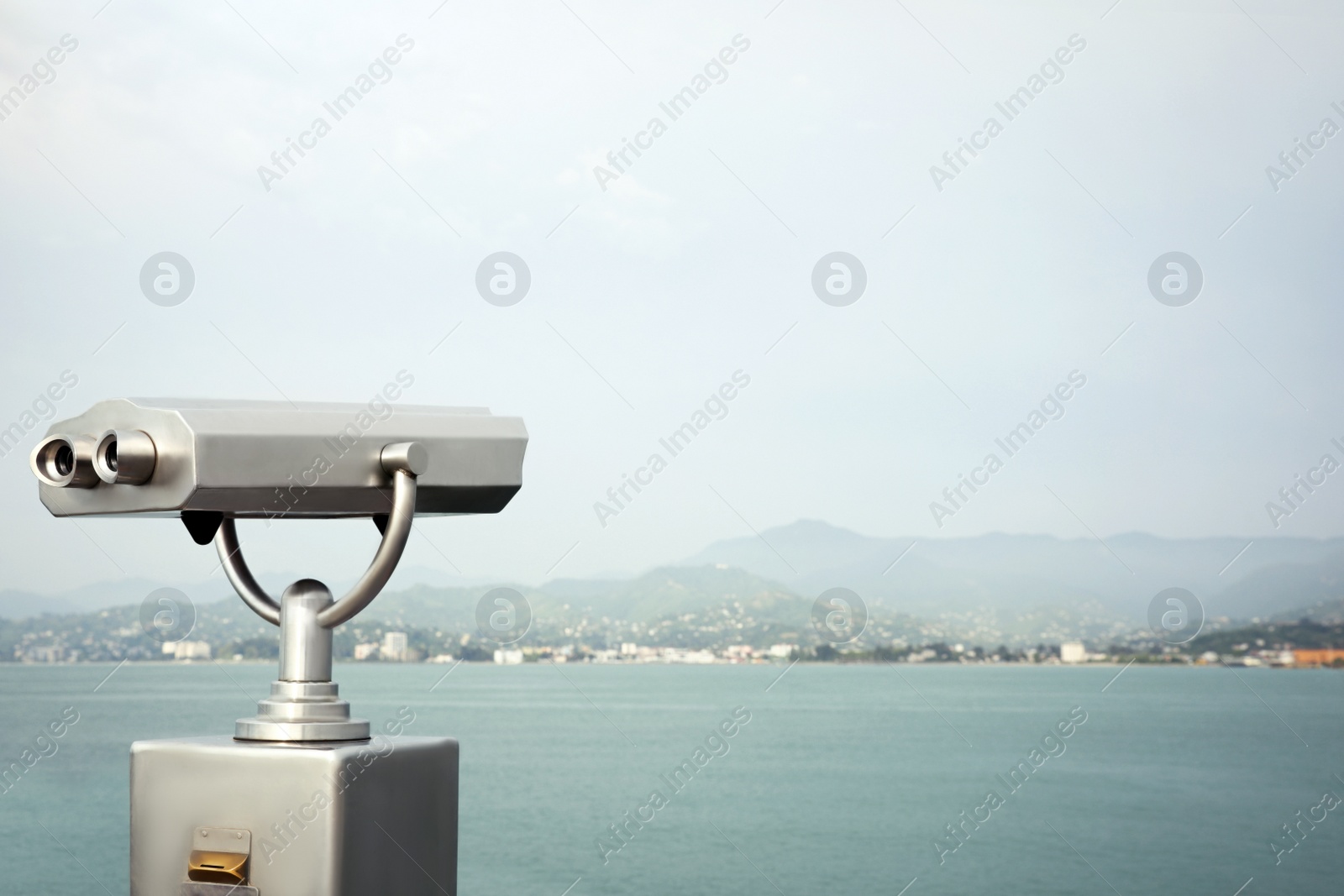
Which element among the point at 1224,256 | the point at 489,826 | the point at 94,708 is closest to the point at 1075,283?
the point at 1224,256

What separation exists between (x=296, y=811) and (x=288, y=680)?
0.36ft

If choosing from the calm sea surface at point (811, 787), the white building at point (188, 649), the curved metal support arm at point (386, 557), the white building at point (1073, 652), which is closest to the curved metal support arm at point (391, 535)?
the curved metal support arm at point (386, 557)

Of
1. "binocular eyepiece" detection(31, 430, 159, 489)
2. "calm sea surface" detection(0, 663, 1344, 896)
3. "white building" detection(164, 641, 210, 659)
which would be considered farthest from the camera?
"white building" detection(164, 641, 210, 659)

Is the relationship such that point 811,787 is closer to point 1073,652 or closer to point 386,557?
point 386,557

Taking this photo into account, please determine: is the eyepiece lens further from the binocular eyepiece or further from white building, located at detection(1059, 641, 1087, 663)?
white building, located at detection(1059, 641, 1087, 663)

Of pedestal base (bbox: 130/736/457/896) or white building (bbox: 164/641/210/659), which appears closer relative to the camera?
pedestal base (bbox: 130/736/457/896)

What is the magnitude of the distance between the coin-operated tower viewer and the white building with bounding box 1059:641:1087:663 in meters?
102

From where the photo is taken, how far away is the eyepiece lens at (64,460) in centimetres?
94

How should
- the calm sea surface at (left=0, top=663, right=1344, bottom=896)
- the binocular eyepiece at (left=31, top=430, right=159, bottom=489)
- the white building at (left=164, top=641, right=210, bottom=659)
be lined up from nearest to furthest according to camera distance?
the binocular eyepiece at (left=31, top=430, right=159, bottom=489) < the calm sea surface at (left=0, top=663, right=1344, bottom=896) < the white building at (left=164, top=641, right=210, bottom=659)

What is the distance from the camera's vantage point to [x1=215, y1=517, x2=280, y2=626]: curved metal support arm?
1.01 m

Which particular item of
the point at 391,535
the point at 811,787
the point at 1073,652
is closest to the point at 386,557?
the point at 391,535

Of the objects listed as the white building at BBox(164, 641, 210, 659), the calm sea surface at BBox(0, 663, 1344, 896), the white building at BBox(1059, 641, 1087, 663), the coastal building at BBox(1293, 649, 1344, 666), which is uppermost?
the white building at BBox(164, 641, 210, 659)

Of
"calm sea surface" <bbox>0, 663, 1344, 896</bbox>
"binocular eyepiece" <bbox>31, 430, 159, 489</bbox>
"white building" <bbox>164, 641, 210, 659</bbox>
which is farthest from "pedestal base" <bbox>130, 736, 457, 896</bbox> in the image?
"white building" <bbox>164, 641, 210, 659</bbox>

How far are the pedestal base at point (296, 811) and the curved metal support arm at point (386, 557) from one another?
0.34ft
